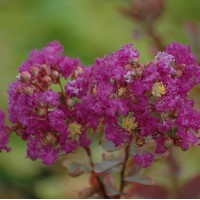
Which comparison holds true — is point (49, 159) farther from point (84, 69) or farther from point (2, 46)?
point (2, 46)

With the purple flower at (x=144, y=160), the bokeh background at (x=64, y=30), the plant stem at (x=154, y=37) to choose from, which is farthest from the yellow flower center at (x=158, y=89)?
the bokeh background at (x=64, y=30)

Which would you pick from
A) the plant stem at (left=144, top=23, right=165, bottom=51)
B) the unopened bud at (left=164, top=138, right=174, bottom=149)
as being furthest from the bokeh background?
the unopened bud at (left=164, top=138, right=174, bottom=149)

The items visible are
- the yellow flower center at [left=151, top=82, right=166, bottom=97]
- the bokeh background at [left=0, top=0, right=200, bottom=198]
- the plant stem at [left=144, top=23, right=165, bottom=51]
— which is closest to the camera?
the yellow flower center at [left=151, top=82, right=166, bottom=97]

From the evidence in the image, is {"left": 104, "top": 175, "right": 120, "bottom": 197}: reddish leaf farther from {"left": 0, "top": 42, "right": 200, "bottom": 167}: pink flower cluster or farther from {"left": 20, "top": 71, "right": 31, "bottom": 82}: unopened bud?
{"left": 20, "top": 71, "right": 31, "bottom": 82}: unopened bud

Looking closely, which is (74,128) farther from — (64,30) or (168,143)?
(64,30)

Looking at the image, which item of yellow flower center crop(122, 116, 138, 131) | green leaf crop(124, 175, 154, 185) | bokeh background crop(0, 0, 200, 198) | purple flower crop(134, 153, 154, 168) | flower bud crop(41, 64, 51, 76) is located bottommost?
purple flower crop(134, 153, 154, 168)

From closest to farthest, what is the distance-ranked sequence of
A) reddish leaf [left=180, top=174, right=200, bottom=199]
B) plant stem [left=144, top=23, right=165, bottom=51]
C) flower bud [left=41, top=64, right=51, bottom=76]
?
1. flower bud [left=41, top=64, right=51, bottom=76]
2. reddish leaf [left=180, top=174, right=200, bottom=199]
3. plant stem [left=144, top=23, right=165, bottom=51]
